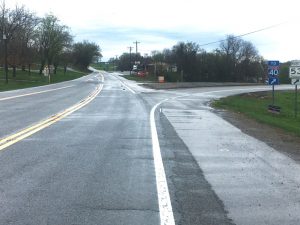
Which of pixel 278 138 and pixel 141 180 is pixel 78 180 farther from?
pixel 278 138

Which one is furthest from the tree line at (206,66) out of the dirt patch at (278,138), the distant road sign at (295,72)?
the dirt patch at (278,138)

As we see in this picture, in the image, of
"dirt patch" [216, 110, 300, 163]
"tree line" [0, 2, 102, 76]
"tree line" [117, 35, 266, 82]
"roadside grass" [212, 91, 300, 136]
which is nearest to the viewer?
"dirt patch" [216, 110, 300, 163]

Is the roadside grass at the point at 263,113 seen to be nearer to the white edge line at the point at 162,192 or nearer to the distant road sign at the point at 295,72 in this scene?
the distant road sign at the point at 295,72

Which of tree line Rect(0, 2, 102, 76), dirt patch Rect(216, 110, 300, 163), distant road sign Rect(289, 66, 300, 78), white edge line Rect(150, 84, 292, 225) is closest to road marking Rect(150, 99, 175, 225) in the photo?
white edge line Rect(150, 84, 292, 225)

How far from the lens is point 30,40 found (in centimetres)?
9219

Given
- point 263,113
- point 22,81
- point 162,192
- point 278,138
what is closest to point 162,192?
point 162,192

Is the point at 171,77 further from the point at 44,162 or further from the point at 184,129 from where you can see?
the point at 44,162

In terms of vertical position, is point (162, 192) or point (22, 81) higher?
point (22, 81)

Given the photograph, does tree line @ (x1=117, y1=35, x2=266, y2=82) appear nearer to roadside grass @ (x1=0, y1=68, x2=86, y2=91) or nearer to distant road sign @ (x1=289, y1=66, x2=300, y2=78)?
roadside grass @ (x1=0, y1=68, x2=86, y2=91)

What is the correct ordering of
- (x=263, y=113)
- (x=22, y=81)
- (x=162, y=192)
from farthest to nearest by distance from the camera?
(x=22, y=81) → (x=263, y=113) → (x=162, y=192)

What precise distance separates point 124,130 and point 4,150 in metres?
5.07

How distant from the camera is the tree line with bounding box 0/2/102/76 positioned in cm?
7244

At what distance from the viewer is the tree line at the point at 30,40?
7244 centimetres

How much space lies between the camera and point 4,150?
1022cm
